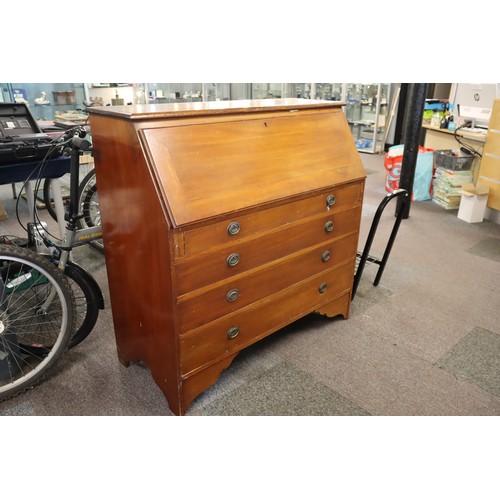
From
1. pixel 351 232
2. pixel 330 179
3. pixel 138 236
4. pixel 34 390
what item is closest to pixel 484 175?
pixel 351 232

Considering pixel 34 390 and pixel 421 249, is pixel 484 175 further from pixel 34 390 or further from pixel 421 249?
pixel 34 390

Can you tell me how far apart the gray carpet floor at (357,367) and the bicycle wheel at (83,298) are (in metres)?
0.11

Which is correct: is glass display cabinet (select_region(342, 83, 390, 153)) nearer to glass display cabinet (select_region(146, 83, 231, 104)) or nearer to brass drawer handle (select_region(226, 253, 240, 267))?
glass display cabinet (select_region(146, 83, 231, 104))

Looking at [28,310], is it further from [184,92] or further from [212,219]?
[184,92]

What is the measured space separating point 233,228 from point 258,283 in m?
0.34

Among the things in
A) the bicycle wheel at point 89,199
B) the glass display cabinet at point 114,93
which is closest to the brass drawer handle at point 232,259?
the bicycle wheel at point 89,199

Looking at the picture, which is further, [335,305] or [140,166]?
[335,305]

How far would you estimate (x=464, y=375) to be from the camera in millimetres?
2080

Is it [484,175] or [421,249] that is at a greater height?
[484,175]

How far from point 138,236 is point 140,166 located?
11.6 inches

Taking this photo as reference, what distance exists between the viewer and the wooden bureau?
1466 millimetres

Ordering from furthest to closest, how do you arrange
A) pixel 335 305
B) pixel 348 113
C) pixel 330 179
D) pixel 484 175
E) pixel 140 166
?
pixel 348 113 < pixel 484 175 < pixel 335 305 < pixel 330 179 < pixel 140 166

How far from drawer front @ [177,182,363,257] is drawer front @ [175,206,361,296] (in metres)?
0.03

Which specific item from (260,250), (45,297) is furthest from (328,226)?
(45,297)
